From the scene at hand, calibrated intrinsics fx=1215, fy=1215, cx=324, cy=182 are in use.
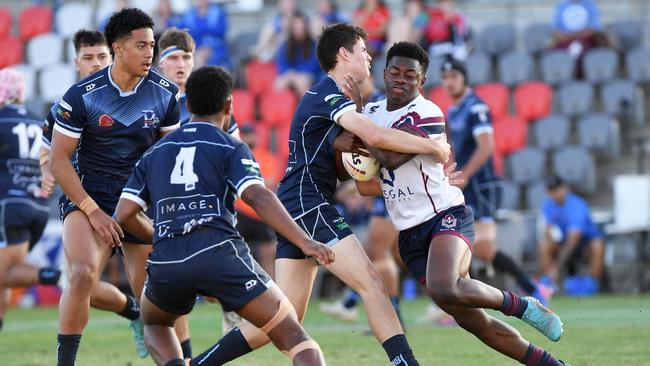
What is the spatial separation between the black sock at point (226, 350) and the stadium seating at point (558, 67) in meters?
13.4

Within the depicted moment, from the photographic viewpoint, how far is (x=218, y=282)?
20.7 feet

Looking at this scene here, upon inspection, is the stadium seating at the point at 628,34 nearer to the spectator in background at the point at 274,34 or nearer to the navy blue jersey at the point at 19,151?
the spectator in background at the point at 274,34

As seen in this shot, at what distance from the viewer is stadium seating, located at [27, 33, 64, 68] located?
22.7 meters

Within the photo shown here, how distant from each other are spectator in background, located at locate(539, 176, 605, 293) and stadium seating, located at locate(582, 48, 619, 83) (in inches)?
115

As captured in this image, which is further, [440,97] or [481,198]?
[440,97]

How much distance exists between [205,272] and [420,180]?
1978mm

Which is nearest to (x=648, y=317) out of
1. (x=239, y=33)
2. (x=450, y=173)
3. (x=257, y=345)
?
(x=450, y=173)

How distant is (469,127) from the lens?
12406 mm

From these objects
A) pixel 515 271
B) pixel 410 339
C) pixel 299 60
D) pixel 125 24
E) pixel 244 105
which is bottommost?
pixel 410 339

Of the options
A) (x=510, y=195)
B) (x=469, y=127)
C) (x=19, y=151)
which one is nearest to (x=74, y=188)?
(x=19, y=151)

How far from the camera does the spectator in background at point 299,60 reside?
65.9ft

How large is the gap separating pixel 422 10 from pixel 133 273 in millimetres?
12032

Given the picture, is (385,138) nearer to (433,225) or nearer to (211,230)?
(433,225)

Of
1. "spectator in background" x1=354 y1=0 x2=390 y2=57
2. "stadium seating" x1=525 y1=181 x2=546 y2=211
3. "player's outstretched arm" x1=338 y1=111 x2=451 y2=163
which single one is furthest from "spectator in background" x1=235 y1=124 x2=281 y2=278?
"player's outstretched arm" x1=338 y1=111 x2=451 y2=163
